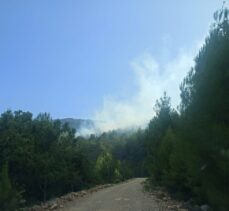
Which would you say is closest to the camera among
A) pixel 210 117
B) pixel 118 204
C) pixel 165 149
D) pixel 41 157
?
pixel 210 117

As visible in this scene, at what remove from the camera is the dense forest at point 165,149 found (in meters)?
13.1

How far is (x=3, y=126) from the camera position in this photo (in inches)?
2036

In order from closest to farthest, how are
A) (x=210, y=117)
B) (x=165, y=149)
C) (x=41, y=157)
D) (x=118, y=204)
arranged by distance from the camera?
1. (x=210, y=117)
2. (x=118, y=204)
3. (x=165, y=149)
4. (x=41, y=157)

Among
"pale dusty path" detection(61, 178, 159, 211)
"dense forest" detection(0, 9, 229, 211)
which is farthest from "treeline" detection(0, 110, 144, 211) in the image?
"pale dusty path" detection(61, 178, 159, 211)

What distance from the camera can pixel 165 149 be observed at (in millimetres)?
32688

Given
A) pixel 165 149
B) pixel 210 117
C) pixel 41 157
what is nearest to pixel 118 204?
pixel 165 149

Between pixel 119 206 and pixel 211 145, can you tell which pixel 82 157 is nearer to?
pixel 119 206

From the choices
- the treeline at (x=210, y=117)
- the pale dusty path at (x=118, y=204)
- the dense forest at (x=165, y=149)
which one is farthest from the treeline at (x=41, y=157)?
the treeline at (x=210, y=117)

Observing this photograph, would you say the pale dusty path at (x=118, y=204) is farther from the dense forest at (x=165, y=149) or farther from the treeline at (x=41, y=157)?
the treeline at (x=41, y=157)

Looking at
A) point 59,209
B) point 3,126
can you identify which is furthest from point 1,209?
point 3,126

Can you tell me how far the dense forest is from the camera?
13.1m

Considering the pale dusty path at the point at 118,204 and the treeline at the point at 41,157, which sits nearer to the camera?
the pale dusty path at the point at 118,204

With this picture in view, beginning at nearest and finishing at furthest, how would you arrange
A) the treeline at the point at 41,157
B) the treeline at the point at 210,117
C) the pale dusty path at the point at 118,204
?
the treeline at the point at 210,117 → the pale dusty path at the point at 118,204 → the treeline at the point at 41,157

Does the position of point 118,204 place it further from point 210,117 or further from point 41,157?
point 41,157
